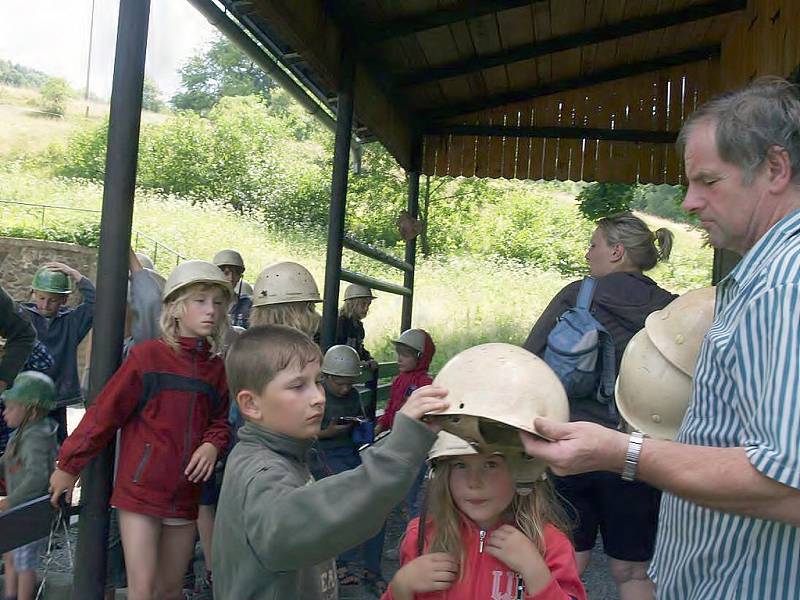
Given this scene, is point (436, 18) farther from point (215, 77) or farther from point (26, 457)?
point (215, 77)

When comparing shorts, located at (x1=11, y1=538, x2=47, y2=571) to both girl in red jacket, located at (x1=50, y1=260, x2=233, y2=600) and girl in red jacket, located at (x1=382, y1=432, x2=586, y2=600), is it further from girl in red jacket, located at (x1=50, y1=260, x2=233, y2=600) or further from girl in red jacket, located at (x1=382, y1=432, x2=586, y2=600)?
girl in red jacket, located at (x1=382, y1=432, x2=586, y2=600)

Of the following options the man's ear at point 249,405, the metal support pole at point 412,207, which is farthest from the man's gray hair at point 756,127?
the metal support pole at point 412,207

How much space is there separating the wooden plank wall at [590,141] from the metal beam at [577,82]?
0.16m

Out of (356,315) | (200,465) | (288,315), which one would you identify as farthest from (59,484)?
(356,315)

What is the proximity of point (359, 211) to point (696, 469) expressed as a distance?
18812 millimetres

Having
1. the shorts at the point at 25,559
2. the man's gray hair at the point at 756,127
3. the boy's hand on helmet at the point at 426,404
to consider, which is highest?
the man's gray hair at the point at 756,127

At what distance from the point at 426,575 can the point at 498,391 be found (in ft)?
2.17

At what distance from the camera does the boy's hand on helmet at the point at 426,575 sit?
2.50 metres

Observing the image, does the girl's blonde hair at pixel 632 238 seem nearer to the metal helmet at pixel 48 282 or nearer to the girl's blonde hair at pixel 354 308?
the metal helmet at pixel 48 282

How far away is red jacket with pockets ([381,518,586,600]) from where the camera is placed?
2529 mm

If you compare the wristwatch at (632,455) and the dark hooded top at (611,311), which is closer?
the wristwatch at (632,455)

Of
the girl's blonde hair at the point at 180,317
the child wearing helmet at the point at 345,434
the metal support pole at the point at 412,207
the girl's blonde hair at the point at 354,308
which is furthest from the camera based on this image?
the metal support pole at the point at 412,207

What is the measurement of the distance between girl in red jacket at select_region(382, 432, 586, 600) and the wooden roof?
363 cm

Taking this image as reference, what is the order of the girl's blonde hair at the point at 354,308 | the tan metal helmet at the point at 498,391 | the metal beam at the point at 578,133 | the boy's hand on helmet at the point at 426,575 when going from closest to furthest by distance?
the tan metal helmet at the point at 498,391, the boy's hand on helmet at the point at 426,575, the girl's blonde hair at the point at 354,308, the metal beam at the point at 578,133
